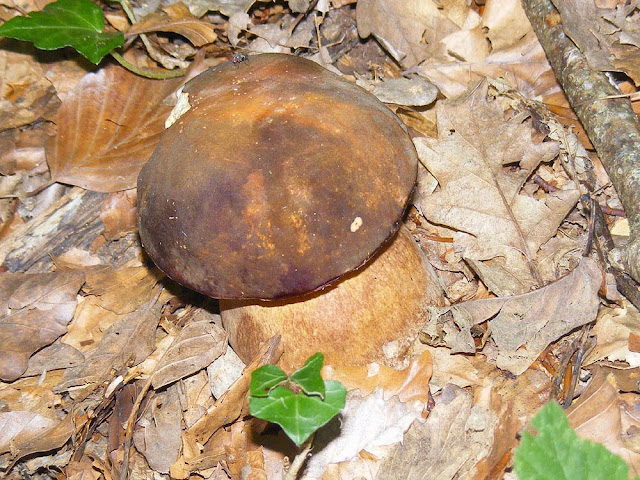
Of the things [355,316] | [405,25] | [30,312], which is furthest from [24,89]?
[355,316]

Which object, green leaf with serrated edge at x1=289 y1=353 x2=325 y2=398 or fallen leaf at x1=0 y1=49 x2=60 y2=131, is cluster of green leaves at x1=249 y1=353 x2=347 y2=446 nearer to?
green leaf with serrated edge at x1=289 y1=353 x2=325 y2=398

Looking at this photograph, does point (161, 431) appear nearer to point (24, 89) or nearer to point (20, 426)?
point (20, 426)

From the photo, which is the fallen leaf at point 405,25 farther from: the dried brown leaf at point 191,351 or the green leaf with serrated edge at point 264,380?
the green leaf with serrated edge at point 264,380

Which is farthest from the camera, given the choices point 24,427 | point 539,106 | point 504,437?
point 539,106

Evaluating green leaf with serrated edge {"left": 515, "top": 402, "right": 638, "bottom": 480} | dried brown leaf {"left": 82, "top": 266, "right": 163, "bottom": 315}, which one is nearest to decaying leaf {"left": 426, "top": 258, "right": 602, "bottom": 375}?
green leaf with serrated edge {"left": 515, "top": 402, "right": 638, "bottom": 480}

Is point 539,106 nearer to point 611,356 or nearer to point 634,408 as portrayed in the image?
point 611,356

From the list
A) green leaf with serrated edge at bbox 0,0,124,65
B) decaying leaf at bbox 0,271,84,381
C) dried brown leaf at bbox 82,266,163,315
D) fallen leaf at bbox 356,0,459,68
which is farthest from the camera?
fallen leaf at bbox 356,0,459,68

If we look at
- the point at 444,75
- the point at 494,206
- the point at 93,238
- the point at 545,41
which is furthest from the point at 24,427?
the point at 545,41
